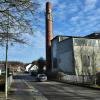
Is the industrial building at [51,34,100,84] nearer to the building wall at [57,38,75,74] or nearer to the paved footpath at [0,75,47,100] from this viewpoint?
the building wall at [57,38,75,74]

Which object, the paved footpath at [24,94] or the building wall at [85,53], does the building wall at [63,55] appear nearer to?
the building wall at [85,53]

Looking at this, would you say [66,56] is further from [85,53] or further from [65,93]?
[65,93]

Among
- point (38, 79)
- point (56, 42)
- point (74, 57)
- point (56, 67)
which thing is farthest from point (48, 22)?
point (38, 79)

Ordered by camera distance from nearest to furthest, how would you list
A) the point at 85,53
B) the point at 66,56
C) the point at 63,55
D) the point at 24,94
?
the point at 24,94 → the point at 85,53 → the point at 66,56 → the point at 63,55

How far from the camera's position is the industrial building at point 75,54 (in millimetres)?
76312

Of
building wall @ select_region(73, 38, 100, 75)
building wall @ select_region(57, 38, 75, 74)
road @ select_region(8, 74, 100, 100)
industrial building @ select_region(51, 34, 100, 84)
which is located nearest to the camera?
road @ select_region(8, 74, 100, 100)

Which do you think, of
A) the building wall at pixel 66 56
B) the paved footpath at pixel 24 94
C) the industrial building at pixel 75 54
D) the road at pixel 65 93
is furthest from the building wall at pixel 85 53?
the paved footpath at pixel 24 94

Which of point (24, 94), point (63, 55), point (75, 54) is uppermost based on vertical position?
point (63, 55)

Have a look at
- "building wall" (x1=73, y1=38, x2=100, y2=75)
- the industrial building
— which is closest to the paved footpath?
the industrial building

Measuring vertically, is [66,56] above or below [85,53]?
above

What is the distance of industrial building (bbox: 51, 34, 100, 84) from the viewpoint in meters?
76.3

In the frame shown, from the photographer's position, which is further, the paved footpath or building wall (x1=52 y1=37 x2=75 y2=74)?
building wall (x1=52 y1=37 x2=75 y2=74)

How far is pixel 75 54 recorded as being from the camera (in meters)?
85.4

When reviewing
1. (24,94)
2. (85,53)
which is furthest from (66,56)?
(24,94)
